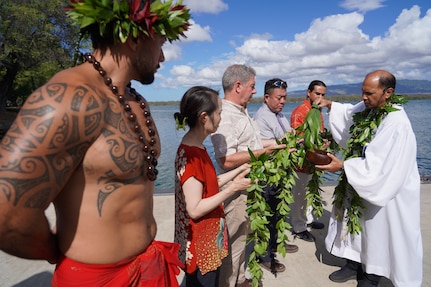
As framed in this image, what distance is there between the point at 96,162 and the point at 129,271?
63 cm

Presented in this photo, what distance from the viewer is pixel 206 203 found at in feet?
7.66

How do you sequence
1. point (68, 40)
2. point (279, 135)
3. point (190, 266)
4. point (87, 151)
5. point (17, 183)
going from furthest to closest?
point (68, 40) → point (279, 135) → point (190, 266) → point (87, 151) → point (17, 183)

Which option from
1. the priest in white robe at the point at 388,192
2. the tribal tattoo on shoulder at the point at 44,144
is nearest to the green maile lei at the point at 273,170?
the priest in white robe at the point at 388,192

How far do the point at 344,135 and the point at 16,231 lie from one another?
390cm

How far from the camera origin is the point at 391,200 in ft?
10.3

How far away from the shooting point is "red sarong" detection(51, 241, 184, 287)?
1.45 meters

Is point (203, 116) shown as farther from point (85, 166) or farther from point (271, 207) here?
point (271, 207)

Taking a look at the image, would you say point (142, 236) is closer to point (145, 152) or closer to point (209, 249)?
point (145, 152)

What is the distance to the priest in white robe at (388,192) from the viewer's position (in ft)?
9.80

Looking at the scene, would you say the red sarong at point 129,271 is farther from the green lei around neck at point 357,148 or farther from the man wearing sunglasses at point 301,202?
the man wearing sunglasses at point 301,202

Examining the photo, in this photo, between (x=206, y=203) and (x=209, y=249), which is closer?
(x=206, y=203)

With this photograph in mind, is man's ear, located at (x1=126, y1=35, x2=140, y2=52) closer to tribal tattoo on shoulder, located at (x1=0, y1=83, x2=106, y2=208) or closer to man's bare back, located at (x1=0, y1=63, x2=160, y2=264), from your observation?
man's bare back, located at (x1=0, y1=63, x2=160, y2=264)

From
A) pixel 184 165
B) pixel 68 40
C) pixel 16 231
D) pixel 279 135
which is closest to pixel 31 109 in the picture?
pixel 16 231

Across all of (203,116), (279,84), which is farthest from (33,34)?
(203,116)
